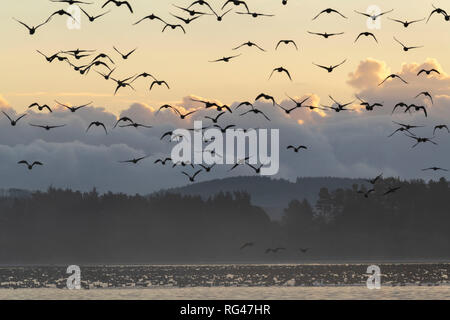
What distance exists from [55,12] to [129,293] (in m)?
55.5

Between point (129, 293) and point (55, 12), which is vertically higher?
point (55, 12)
